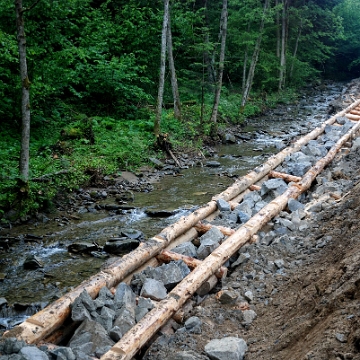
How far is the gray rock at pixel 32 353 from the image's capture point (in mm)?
3325

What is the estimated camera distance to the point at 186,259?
556cm

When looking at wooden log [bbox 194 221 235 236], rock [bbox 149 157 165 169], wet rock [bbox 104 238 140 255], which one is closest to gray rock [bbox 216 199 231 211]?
wooden log [bbox 194 221 235 236]

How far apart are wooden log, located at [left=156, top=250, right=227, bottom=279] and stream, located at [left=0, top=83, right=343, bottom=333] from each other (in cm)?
149

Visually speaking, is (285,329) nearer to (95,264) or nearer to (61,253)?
(95,264)

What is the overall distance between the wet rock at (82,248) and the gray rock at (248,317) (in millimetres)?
3612

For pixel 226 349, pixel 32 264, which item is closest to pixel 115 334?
pixel 226 349

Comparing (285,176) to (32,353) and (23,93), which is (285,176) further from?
(32,353)

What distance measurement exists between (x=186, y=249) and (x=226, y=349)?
2.28 m

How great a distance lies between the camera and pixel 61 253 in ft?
23.2

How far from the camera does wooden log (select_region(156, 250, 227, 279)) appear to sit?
534 centimetres

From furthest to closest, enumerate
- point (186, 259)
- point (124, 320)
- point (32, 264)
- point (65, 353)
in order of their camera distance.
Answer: point (32, 264) < point (186, 259) < point (124, 320) < point (65, 353)

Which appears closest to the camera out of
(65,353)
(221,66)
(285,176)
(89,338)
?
(65,353)

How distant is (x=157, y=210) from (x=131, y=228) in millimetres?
1057

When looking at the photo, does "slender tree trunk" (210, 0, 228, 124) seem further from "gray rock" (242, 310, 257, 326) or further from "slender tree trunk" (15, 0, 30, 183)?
"gray rock" (242, 310, 257, 326)
